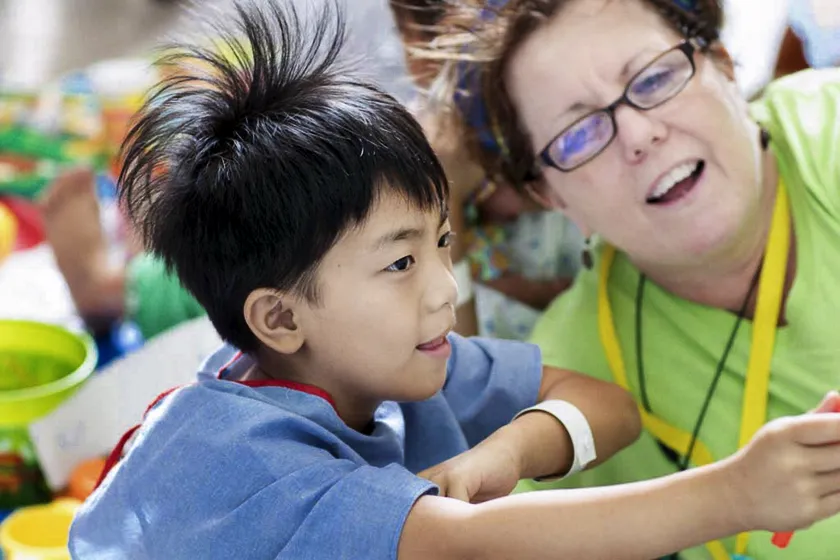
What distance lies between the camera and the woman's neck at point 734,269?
118cm

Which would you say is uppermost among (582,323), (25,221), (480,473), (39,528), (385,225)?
(385,225)

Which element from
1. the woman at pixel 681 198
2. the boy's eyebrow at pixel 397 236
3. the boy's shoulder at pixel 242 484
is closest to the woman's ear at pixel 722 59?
the woman at pixel 681 198

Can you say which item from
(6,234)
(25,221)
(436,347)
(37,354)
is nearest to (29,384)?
(37,354)

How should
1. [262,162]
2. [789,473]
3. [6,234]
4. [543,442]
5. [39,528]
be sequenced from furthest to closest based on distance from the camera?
[6,234] < [39,528] < [543,442] < [262,162] < [789,473]

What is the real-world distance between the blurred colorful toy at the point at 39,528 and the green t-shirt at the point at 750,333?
0.70m

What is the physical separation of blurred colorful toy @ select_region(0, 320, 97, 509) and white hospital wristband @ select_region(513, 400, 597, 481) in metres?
0.82

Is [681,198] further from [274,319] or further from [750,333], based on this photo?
[274,319]

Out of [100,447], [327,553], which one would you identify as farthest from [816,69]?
[100,447]

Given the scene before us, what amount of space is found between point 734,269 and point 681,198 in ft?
0.46

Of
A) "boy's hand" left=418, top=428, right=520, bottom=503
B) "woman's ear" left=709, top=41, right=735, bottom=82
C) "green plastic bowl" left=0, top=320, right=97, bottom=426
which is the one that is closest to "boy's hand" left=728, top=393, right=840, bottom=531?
"boy's hand" left=418, top=428, right=520, bottom=503

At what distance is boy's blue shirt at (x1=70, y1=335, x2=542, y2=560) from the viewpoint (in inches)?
30.4

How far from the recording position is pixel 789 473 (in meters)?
Answer: 0.71

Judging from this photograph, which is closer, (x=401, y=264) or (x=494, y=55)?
(x=401, y=264)

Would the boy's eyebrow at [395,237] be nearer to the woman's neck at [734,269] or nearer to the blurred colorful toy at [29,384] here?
the woman's neck at [734,269]
